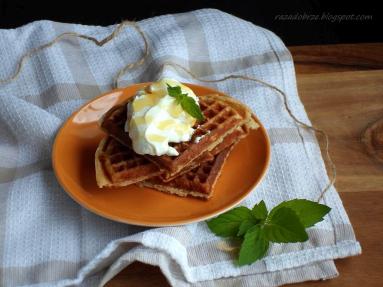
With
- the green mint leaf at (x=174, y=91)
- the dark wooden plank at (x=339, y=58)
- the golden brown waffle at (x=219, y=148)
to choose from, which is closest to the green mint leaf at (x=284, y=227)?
the golden brown waffle at (x=219, y=148)

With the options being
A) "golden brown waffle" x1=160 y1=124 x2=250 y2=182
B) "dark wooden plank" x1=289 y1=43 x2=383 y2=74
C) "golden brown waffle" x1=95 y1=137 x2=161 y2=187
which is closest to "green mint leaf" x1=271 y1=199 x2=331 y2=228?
"golden brown waffle" x1=160 y1=124 x2=250 y2=182

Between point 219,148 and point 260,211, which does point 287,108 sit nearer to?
point 219,148

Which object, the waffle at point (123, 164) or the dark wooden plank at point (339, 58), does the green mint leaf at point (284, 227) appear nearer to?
the waffle at point (123, 164)

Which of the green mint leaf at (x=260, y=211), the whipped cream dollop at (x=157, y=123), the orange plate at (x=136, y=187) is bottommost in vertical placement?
the green mint leaf at (x=260, y=211)

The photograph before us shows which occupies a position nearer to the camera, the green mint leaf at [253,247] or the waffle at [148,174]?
the green mint leaf at [253,247]

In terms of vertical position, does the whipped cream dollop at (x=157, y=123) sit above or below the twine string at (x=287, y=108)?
above

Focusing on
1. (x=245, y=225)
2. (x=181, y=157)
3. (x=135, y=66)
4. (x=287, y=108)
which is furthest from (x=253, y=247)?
(x=135, y=66)

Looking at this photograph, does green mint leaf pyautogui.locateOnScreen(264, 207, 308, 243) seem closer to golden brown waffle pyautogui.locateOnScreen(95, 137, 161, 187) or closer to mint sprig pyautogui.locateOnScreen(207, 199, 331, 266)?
mint sprig pyautogui.locateOnScreen(207, 199, 331, 266)
